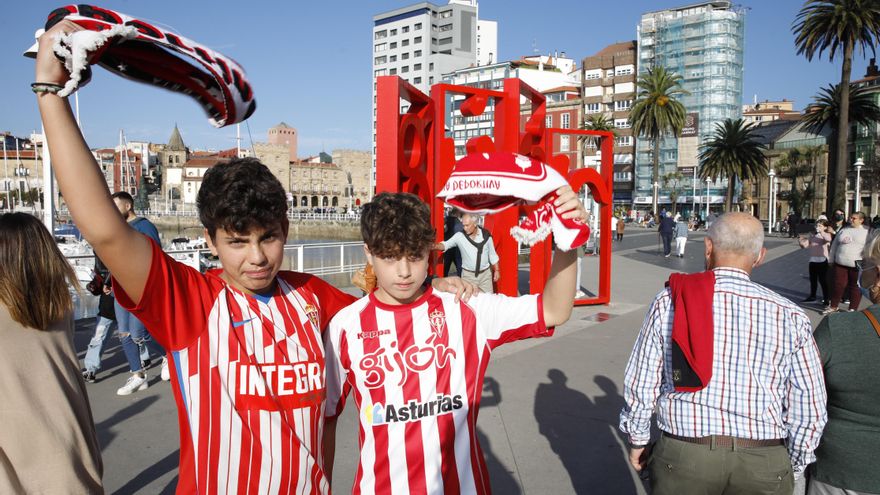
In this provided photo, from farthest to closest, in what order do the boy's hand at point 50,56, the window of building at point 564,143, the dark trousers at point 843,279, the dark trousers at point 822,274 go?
the window of building at point 564,143 → the dark trousers at point 822,274 → the dark trousers at point 843,279 → the boy's hand at point 50,56

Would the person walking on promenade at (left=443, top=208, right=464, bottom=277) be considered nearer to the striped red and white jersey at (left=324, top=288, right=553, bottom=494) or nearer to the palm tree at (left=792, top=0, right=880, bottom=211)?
the striped red and white jersey at (left=324, top=288, right=553, bottom=494)

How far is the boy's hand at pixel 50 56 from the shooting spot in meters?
1.44

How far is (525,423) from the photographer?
17.2 feet

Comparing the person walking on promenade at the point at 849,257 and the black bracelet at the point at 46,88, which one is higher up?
the black bracelet at the point at 46,88

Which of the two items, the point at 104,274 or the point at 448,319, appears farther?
the point at 104,274

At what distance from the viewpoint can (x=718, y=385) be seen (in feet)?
8.33

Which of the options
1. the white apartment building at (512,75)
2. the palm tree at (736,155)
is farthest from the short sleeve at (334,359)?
the white apartment building at (512,75)

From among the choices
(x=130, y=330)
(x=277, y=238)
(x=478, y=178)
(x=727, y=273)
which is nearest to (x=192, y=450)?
(x=277, y=238)

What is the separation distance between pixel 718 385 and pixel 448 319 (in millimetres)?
1239

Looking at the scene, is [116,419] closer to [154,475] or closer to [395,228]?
[154,475]

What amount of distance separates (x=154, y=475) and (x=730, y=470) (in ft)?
12.1

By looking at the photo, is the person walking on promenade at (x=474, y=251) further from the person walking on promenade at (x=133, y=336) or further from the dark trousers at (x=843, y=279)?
the dark trousers at (x=843, y=279)

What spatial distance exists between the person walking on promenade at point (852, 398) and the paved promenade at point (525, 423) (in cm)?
170

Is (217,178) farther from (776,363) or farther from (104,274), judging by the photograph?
(104,274)
